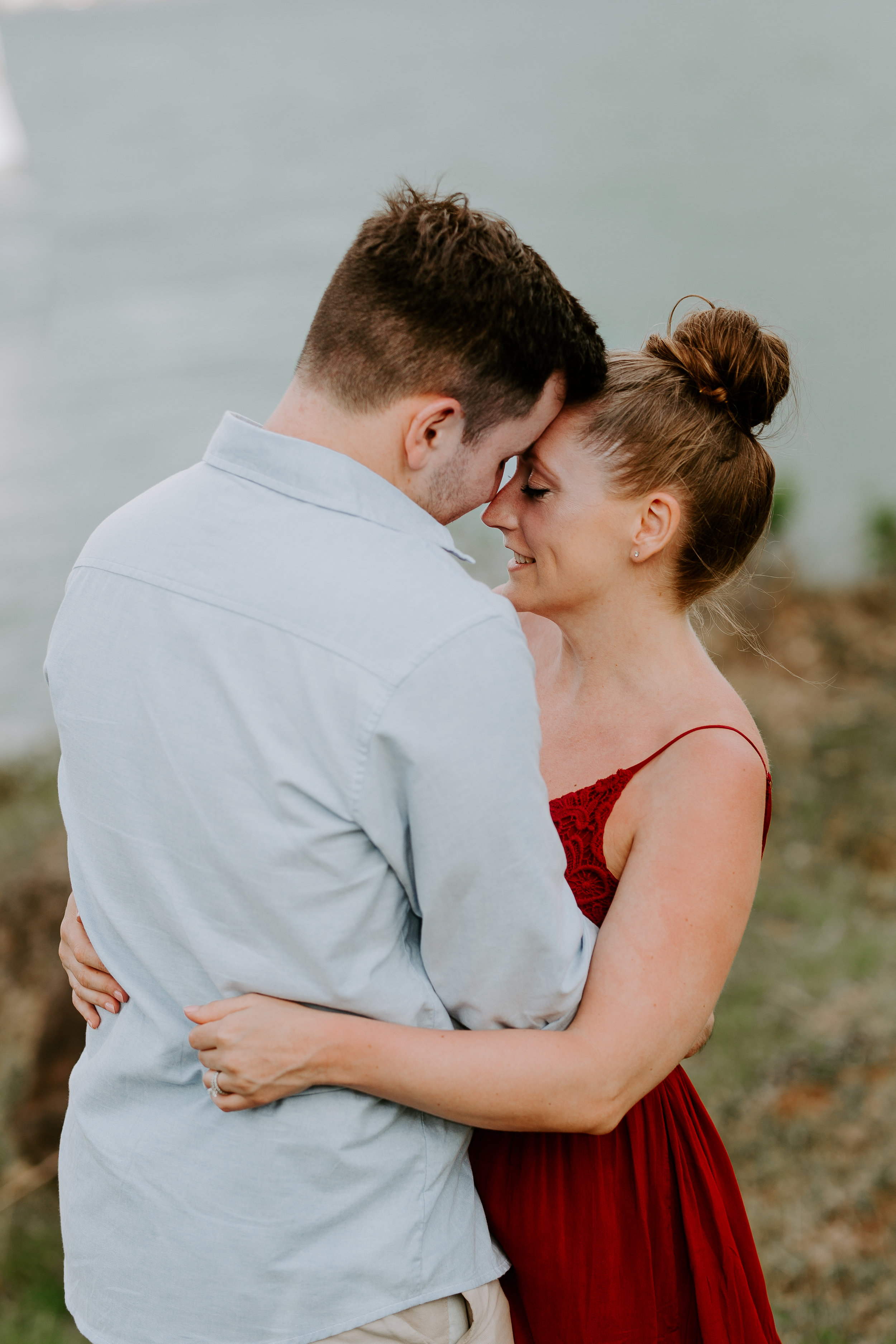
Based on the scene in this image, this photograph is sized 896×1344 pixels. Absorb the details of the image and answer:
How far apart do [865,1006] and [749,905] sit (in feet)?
8.24

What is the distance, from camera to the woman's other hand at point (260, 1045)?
111 cm

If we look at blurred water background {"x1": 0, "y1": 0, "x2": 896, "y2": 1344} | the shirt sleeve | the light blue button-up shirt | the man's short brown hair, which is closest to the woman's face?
the man's short brown hair

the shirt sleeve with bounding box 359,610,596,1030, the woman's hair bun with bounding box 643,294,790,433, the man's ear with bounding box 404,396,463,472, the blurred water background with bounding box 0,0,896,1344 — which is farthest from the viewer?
the blurred water background with bounding box 0,0,896,1344

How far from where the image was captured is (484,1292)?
1326mm

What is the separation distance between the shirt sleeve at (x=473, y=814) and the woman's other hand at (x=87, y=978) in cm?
38

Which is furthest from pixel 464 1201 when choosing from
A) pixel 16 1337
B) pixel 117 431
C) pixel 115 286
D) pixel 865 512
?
pixel 115 286

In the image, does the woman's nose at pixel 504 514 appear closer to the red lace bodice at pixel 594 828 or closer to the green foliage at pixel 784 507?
the red lace bodice at pixel 594 828

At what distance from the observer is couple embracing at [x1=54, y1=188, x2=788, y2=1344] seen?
40.5 inches

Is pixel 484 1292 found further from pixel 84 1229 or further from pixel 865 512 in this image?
pixel 865 512

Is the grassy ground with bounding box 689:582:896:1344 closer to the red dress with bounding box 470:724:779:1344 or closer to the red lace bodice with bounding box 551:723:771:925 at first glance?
the red dress with bounding box 470:724:779:1344

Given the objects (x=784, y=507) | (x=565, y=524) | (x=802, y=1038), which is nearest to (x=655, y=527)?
(x=565, y=524)

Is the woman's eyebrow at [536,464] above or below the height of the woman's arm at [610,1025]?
above

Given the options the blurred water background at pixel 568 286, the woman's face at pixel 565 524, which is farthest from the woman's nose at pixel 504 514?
the blurred water background at pixel 568 286

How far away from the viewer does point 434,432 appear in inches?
48.8
